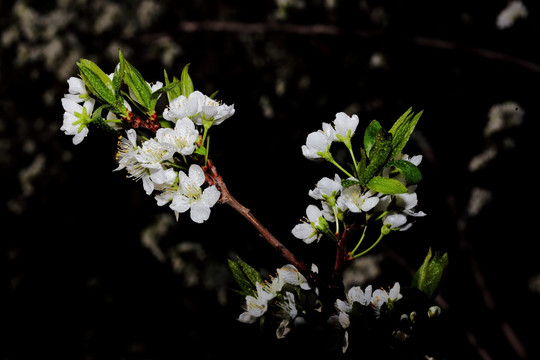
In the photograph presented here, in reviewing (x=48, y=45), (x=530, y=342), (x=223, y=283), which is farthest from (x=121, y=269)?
(x=530, y=342)

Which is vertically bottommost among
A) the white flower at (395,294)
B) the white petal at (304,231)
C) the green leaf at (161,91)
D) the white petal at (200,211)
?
the white flower at (395,294)

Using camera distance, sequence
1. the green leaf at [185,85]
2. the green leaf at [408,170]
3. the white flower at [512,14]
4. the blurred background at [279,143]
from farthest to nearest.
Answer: the blurred background at [279,143], the white flower at [512,14], the green leaf at [185,85], the green leaf at [408,170]

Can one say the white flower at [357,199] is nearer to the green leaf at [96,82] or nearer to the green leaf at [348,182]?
the green leaf at [348,182]

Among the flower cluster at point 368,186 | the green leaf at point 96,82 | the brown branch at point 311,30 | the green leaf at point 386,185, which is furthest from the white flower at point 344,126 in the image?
the brown branch at point 311,30

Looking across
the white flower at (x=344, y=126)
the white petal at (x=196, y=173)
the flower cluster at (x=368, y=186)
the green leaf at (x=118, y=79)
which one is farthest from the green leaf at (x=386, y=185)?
the green leaf at (x=118, y=79)

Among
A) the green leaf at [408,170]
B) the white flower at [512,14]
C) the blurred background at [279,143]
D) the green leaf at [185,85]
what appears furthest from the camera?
the blurred background at [279,143]

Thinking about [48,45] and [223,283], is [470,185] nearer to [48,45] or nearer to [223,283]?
[223,283]

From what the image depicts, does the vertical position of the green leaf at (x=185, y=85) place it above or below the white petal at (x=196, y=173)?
above

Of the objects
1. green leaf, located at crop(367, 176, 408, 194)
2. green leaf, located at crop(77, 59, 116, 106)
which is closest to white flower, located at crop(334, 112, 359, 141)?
green leaf, located at crop(367, 176, 408, 194)

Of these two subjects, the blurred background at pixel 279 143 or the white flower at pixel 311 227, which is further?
the blurred background at pixel 279 143
